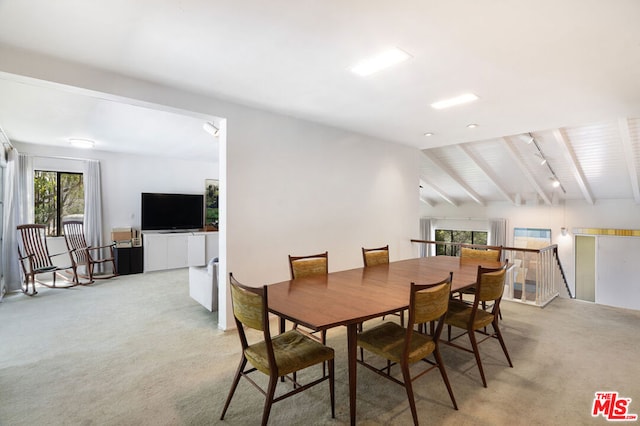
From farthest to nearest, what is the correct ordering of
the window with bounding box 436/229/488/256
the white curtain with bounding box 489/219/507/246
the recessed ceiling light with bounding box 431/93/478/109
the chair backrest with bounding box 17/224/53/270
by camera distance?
the window with bounding box 436/229/488/256 < the white curtain with bounding box 489/219/507/246 < the chair backrest with bounding box 17/224/53/270 < the recessed ceiling light with bounding box 431/93/478/109

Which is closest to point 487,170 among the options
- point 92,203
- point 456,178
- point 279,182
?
point 456,178

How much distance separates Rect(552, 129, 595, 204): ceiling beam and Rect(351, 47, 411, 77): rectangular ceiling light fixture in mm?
4136

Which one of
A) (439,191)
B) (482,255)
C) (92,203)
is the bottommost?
(482,255)

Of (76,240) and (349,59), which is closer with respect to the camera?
(349,59)

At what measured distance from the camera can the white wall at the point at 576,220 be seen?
7410 mm

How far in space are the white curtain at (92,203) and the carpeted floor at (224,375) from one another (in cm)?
248

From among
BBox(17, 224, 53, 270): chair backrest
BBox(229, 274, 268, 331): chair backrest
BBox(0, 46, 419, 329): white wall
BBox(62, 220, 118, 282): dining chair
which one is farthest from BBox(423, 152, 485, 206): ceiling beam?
BBox(17, 224, 53, 270): chair backrest

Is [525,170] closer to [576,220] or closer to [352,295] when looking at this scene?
[576,220]

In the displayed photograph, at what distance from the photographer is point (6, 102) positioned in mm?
3771

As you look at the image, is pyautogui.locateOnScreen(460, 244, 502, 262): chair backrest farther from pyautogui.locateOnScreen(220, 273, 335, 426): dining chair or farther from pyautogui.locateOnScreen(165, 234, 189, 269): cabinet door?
pyautogui.locateOnScreen(165, 234, 189, 269): cabinet door

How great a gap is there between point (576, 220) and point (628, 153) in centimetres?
332

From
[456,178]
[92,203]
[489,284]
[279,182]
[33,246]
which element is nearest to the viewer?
[489,284]

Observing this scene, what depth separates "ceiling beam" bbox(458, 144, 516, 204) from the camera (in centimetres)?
655

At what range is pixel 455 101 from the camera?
3566 millimetres
